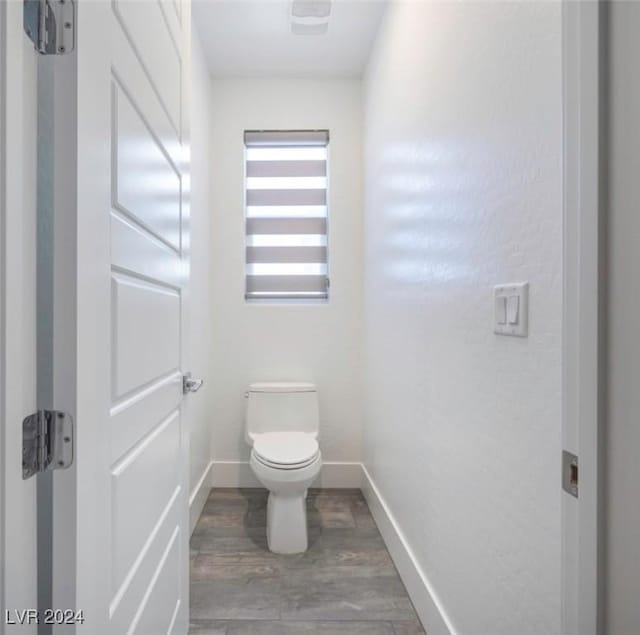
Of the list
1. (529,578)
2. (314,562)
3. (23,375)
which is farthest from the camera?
(314,562)

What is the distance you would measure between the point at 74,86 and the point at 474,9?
103cm

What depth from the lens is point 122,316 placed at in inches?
33.2

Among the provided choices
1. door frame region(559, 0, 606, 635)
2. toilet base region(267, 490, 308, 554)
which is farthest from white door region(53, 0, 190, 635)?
door frame region(559, 0, 606, 635)

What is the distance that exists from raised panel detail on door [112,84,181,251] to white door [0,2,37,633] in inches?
8.7

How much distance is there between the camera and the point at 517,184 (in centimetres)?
90

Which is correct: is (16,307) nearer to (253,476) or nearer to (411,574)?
(411,574)

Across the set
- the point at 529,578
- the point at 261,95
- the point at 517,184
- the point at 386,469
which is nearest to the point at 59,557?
the point at 529,578

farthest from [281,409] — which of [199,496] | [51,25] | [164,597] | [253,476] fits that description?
[51,25]

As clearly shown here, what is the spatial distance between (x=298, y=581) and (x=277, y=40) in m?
2.74

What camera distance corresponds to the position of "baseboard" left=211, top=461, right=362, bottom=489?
265 centimetres

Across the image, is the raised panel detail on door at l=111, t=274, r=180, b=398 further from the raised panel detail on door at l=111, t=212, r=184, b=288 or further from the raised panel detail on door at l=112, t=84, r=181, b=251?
the raised panel detail on door at l=112, t=84, r=181, b=251

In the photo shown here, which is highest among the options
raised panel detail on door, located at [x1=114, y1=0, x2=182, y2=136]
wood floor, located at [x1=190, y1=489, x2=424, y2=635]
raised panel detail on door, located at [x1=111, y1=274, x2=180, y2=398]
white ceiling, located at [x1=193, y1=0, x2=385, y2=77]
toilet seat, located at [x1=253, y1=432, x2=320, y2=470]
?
white ceiling, located at [x1=193, y1=0, x2=385, y2=77]

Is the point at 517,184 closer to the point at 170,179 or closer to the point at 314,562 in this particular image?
the point at 170,179

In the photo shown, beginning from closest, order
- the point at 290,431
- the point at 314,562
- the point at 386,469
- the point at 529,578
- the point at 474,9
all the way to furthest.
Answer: the point at 529,578 → the point at 474,9 → the point at 314,562 → the point at 386,469 → the point at 290,431
